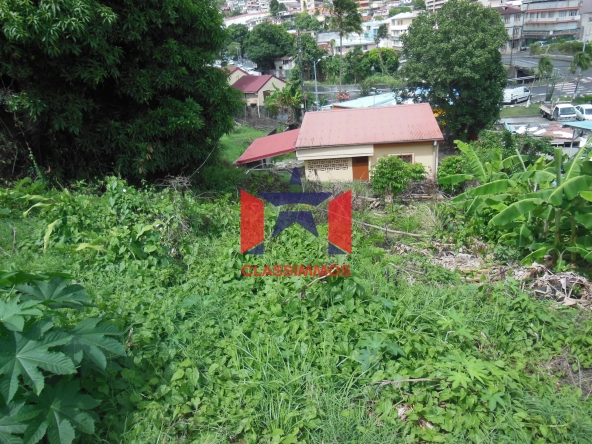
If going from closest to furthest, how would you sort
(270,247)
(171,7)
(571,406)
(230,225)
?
1. (571,406)
2. (270,247)
3. (230,225)
4. (171,7)

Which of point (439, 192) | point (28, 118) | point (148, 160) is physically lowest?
point (439, 192)

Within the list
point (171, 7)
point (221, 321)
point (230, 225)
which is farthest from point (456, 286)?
point (171, 7)

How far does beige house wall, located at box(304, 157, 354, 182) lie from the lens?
14.2 meters

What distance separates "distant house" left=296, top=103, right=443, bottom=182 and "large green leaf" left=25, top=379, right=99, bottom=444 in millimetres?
11359

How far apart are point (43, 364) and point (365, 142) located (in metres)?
12.4

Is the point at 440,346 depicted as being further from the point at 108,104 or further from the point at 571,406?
the point at 108,104

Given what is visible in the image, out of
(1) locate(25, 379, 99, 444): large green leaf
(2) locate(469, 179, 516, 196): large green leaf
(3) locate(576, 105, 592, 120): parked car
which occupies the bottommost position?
(3) locate(576, 105, 592, 120): parked car

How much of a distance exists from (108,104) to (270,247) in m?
4.94

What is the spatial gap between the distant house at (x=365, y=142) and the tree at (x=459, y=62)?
6722mm

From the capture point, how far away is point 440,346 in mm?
3279

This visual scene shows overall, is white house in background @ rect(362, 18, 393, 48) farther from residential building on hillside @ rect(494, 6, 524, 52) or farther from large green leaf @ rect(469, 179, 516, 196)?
large green leaf @ rect(469, 179, 516, 196)

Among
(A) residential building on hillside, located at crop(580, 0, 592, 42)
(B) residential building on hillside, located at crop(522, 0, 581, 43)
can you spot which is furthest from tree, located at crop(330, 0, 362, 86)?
(B) residential building on hillside, located at crop(522, 0, 581, 43)

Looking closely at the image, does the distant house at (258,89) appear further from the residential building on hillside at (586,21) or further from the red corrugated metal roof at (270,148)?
the residential building on hillside at (586,21)

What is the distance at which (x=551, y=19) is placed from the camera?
51875 mm
